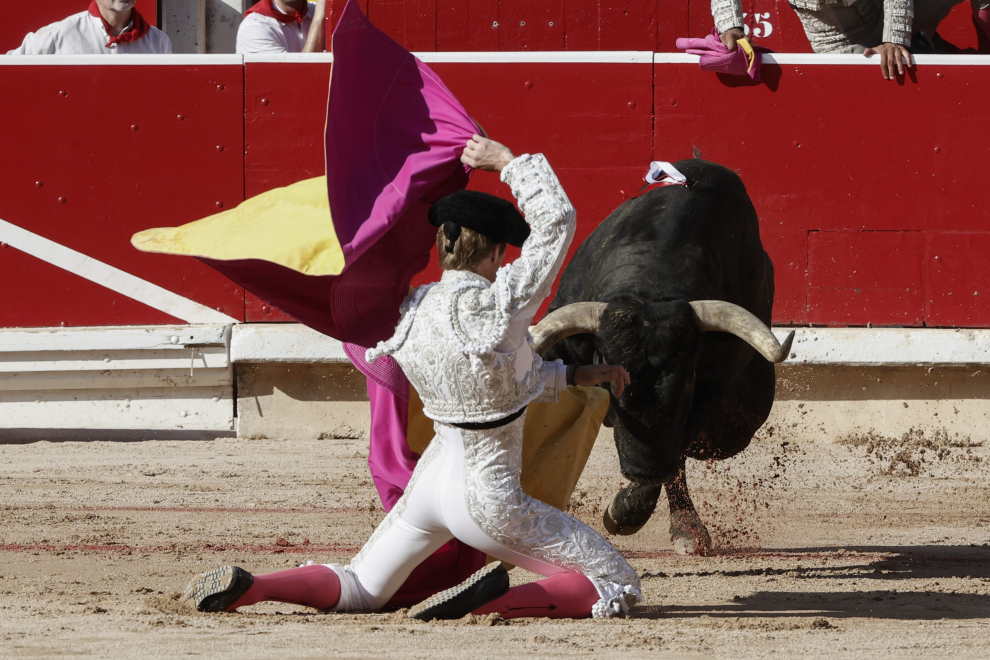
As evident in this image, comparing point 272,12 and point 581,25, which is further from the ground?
point 272,12

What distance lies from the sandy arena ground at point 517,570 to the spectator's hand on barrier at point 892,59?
174 centimetres

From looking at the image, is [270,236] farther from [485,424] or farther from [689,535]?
[689,535]

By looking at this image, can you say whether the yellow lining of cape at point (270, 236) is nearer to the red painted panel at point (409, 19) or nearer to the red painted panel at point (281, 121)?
the red painted panel at point (281, 121)

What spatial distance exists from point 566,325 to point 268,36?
10.9 ft

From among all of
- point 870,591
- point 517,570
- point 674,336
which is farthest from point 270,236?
point 870,591

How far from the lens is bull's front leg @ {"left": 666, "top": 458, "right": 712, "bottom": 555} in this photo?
4027mm

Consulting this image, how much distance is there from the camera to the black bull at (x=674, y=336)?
344 cm

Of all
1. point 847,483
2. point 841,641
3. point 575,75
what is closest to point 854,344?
point 847,483

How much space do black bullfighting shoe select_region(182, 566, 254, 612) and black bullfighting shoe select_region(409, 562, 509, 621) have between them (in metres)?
0.40

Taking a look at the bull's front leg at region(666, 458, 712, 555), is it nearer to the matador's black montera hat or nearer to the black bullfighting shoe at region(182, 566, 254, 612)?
the matador's black montera hat

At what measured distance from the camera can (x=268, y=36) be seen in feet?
20.7

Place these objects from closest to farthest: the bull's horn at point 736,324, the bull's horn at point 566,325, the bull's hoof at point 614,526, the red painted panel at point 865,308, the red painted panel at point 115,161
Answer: the bull's horn at point 736,324 < the bull's horn at point 566,325 < the bull's hoof at point 614,526 < the red painted panel at point 115,161 < the red painted panel at point 865,308

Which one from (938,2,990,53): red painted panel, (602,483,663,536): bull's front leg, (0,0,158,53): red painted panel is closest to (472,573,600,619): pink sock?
(602,483,663,536): bull's front leg

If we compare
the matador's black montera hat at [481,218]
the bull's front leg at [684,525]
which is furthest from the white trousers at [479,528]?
the bull's front leg at [684,525]
